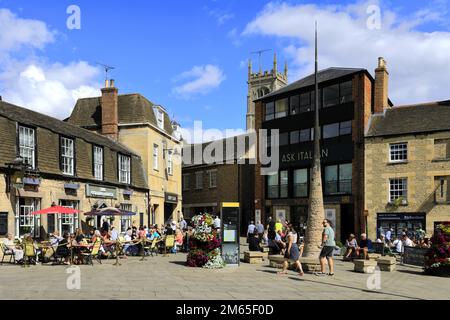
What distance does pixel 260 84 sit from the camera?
101 m

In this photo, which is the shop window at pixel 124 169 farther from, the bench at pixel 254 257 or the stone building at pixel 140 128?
the bench at pixel 254 257

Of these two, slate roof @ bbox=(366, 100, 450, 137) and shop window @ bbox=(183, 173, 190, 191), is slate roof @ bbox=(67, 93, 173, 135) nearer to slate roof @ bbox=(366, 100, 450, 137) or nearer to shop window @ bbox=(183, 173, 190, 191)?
slate roof @ bbox=(366, 100, 450, 137)

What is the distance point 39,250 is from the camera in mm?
19203

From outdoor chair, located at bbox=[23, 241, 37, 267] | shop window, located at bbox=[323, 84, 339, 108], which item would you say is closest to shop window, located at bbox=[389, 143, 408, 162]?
shop window, located at bbox=[323, 84, 339, 108]

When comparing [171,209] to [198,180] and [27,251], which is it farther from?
[27,251]

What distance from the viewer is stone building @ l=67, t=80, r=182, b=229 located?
108 feet

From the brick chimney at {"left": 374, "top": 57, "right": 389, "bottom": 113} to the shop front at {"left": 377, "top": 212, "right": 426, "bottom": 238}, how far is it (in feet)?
25.1

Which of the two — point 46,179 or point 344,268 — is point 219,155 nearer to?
point 46,179

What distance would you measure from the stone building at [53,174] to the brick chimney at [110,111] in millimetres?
2610

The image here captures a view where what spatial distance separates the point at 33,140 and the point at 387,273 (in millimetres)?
14902

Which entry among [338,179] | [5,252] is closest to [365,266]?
[5,252]

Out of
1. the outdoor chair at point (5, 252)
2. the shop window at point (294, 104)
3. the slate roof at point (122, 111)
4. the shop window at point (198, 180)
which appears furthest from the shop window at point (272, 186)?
the outdoor chair at point (5, 252)
